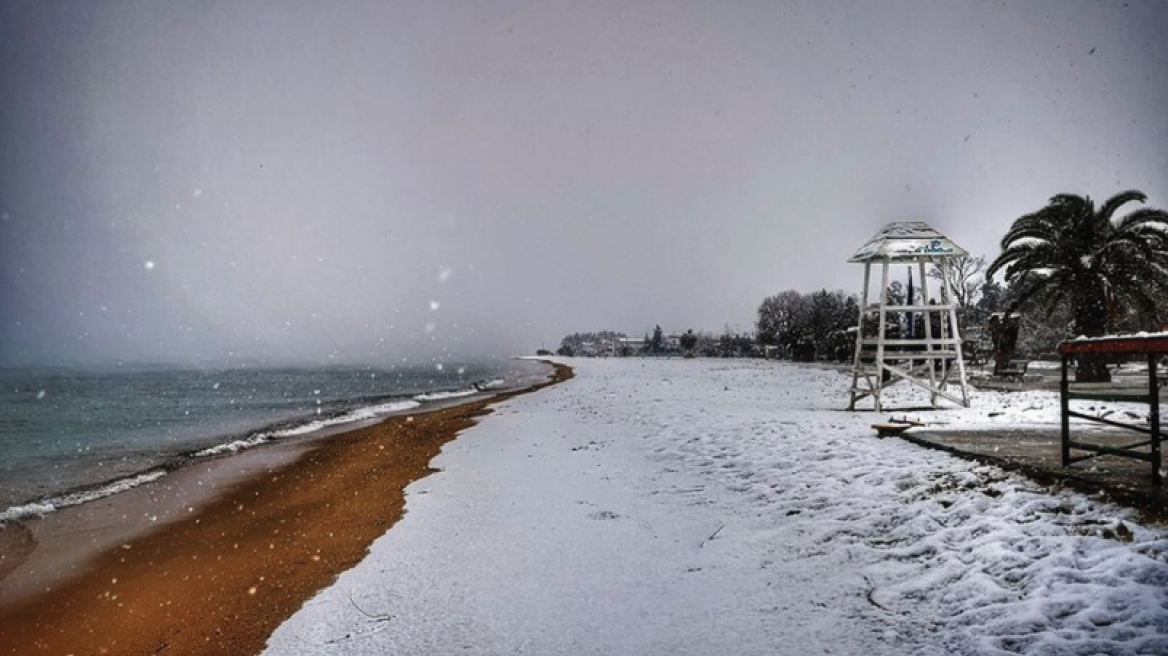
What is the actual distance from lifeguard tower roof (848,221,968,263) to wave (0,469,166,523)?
1866cm

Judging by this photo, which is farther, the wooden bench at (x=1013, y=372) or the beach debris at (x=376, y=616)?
the wooden bench at (x=1013, y=372)

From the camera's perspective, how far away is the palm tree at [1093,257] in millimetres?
16594

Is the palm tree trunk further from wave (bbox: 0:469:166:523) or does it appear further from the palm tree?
wave (bbox: 0:469:166:523)

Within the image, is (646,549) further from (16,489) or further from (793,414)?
(16,489)

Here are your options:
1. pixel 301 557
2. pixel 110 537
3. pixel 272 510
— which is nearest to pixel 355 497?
pixel 272 510

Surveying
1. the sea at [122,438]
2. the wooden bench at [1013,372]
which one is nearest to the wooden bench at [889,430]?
the wooden bench at [1013,372]

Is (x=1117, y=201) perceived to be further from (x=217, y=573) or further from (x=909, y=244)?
(x=217, y=573)

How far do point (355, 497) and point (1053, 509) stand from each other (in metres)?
9.82

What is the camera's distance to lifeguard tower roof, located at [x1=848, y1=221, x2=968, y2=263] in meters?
11.6

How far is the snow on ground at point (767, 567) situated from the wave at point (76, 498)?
9.54 m

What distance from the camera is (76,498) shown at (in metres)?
12.4

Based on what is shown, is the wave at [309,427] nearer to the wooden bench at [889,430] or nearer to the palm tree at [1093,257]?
the wooden bench at [889,430]

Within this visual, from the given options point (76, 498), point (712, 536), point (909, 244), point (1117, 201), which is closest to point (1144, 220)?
point (1117, 201)

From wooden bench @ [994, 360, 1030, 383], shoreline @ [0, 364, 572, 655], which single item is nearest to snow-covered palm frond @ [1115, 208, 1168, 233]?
wooden bench @ [994, 360, 1030, 383]
